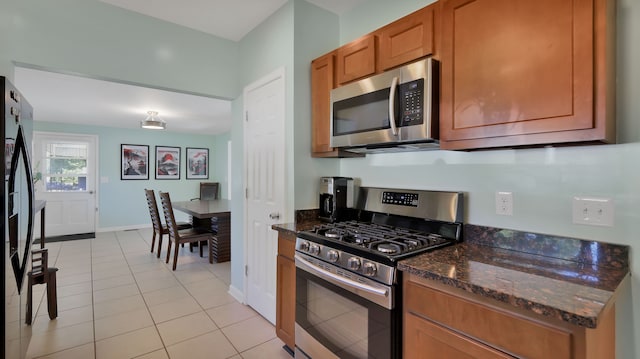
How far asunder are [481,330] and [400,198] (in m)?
0.97

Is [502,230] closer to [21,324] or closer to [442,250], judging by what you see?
[442,250]

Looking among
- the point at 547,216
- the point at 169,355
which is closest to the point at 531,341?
the point at 547,216

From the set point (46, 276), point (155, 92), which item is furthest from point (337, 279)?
point (155, 92)

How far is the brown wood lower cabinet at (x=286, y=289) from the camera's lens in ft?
6.33

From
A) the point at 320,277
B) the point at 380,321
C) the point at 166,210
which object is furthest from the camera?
the point at 166,210

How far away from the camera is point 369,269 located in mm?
1332

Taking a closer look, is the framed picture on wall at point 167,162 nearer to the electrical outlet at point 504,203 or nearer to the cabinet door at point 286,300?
the cabinet door at point 286,300

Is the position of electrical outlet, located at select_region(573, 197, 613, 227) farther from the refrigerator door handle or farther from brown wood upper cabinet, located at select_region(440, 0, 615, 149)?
the refrigerator door handle

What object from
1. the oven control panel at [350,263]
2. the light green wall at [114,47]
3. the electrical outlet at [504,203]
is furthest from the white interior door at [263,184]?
the electrical outlet at [504,203]

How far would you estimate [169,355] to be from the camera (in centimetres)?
201

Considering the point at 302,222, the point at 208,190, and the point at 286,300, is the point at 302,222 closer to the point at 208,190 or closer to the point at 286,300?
the point at 286,300

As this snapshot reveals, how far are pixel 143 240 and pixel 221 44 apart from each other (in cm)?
427

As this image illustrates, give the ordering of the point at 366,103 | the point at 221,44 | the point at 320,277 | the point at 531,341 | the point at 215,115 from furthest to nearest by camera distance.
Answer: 1. the point at 215,115
2. the point at 221,44
3. the point at 366,103
4. the point at 320,277
5. the point at 531,341

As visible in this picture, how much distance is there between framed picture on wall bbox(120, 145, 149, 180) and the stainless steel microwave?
621 centimetres
